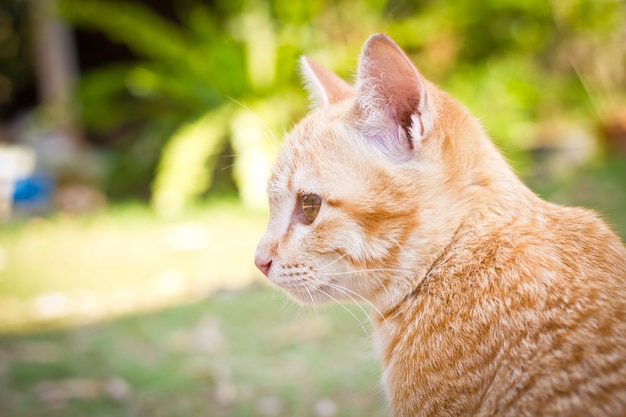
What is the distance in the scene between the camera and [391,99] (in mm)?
2131

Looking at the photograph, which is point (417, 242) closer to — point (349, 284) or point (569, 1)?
point (349, 284)

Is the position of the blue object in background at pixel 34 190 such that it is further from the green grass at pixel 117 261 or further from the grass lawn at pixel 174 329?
the grass lawn at pixel 174 329

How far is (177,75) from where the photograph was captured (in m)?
8.97

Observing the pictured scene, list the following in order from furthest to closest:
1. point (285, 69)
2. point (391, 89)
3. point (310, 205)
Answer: point (285, 69), point (310, 205), point (391, 89)

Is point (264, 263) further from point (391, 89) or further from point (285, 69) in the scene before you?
point (285, 69)

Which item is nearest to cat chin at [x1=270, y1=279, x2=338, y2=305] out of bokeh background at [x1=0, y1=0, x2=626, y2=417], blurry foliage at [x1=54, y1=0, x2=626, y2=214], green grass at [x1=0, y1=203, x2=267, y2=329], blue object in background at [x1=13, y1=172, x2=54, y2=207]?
bokeh background at [x1=0, y1=0, x2=626, y2=417]

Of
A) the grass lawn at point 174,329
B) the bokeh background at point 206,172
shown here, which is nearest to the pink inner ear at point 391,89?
the bokeh background at point 206,172

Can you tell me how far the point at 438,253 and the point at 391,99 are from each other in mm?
509

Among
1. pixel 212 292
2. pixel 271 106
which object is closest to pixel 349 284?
pixel 212 292

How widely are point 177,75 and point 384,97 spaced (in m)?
7.26

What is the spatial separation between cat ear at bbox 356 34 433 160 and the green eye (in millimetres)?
271

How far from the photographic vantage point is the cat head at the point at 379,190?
82.7 inches

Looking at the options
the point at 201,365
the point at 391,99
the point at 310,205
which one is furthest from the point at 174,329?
the point at 391,99

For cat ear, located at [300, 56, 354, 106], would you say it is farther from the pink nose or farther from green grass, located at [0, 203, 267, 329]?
green grass, located at [0, 203, 267, 329]
